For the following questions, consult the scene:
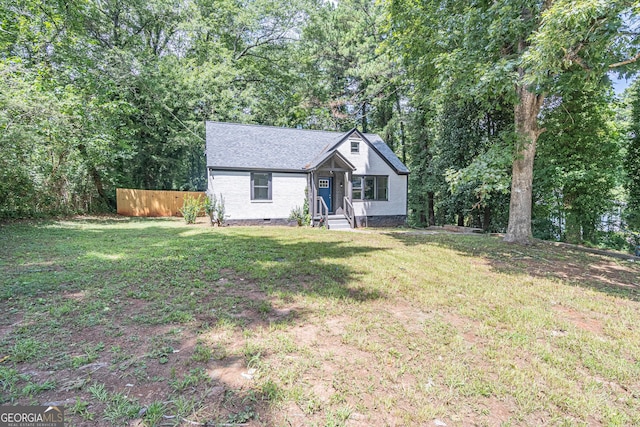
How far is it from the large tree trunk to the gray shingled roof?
763 centimetres

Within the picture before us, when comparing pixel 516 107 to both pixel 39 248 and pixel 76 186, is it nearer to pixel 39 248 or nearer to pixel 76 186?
pixel 39 248

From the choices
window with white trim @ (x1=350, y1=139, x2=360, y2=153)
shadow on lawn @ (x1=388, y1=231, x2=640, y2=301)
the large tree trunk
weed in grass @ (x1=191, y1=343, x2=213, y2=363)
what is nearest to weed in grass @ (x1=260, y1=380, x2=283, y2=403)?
weed in grass @ (x1=191, y1=343, x2=213, y2=363)

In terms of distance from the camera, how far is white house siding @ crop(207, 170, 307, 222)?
13719mm

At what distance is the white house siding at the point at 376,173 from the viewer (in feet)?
51.4

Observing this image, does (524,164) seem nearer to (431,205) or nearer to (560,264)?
(560,264)

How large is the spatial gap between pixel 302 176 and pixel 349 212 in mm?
3063

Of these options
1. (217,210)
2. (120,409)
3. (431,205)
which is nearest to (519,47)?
(120,409)

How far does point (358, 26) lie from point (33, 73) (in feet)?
61.1

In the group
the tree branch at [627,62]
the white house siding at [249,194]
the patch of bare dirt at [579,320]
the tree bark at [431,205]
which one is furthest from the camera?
the tree bark at [431,205]

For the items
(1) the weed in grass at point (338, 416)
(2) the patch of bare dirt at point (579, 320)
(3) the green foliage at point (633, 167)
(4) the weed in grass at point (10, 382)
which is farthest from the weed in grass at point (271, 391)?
(3) the green foliage at point (633, 167)

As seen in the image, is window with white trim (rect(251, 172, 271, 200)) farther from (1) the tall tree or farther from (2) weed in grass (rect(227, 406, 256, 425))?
(2) weed in grass (rect(227, 406, 256, 425))

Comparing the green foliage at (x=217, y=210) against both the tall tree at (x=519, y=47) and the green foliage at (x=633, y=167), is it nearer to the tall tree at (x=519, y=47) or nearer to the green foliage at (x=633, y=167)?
the tall tree at (x=519, y=47)

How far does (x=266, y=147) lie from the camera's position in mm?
15352

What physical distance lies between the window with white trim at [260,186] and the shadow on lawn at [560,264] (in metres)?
7.83
